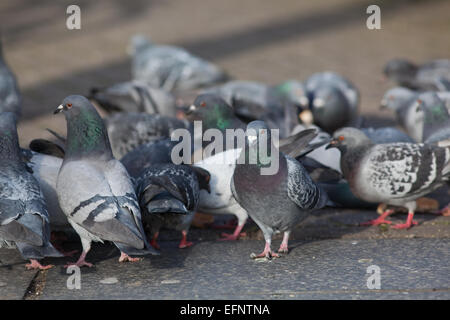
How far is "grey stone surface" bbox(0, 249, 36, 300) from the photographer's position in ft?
10.6

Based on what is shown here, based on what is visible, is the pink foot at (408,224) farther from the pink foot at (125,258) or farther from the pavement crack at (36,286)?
the pavement crack at (36,286)

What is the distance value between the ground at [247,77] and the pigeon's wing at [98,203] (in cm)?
25

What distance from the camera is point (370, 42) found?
32.6 ft

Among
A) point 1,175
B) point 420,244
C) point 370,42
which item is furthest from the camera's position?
point 370,42

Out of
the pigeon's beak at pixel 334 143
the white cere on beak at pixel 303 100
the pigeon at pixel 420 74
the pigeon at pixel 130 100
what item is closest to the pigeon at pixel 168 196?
the pigeon's beak at pixel 334 143

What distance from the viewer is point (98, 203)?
11.2 feet

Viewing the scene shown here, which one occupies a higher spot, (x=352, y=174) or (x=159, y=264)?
(x=352, y=174)

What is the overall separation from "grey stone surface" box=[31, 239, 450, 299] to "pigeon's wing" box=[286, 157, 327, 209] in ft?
0.86

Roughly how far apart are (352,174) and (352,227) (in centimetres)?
35

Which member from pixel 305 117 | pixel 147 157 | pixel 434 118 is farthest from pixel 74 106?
pixel 434 118

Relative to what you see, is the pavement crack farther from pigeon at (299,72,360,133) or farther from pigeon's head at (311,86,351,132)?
pigeon's head at (311,86,351,132)

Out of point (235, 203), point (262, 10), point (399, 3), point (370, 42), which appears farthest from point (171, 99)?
point (399, 3)

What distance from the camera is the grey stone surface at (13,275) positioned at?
3232 mm
